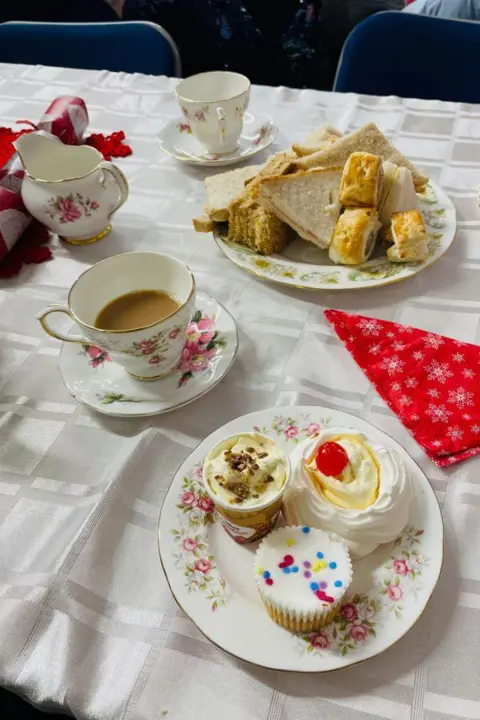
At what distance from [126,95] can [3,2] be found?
1.78m

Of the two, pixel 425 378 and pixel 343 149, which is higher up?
pixel 343 149

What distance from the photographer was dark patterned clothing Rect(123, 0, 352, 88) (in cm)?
271

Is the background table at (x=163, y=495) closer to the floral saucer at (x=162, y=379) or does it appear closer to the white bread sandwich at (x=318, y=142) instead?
the floral saucer at (x=162, y=379)

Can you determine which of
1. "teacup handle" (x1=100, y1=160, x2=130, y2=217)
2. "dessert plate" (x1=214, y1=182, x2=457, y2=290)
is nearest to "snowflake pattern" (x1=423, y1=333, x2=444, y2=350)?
"dessert plate" (x1=214, y1=182, x2=457, y2=290)

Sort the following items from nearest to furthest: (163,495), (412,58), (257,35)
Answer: (163,495), (412,58), (257,35)

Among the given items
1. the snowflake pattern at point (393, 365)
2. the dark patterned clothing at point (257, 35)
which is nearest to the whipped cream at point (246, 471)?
the snowflake pattern at point (393, 365)

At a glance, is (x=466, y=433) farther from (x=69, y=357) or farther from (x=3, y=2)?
(x=3, y=2)

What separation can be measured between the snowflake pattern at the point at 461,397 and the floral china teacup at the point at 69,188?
638 mm

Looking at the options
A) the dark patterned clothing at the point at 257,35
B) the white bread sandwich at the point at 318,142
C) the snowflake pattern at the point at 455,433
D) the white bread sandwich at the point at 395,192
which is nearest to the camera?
the snowflake pattern at the point at 455,433

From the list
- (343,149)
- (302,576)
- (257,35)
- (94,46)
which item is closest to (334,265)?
(343,149)

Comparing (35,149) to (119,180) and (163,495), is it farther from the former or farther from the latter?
(163,495)

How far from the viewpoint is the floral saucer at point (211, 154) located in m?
1.17

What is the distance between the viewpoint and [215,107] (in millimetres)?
1113

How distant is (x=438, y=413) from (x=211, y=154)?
29.7 inches
